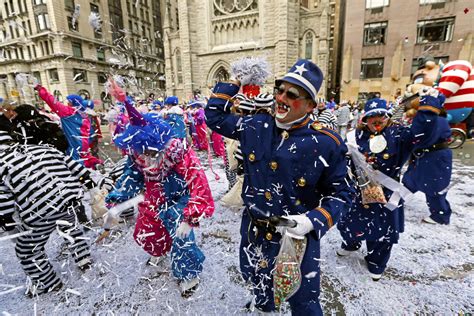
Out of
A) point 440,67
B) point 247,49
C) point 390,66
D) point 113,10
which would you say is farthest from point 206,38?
point 440,67

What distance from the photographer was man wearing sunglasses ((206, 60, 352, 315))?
1.57 meters

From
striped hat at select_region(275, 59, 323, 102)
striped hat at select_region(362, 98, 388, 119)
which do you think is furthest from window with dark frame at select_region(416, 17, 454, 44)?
striped hat at select_region(275, 59, 323, 102)

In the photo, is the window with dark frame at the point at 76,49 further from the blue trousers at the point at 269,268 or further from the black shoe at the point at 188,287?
the blue trousers at the point at 269,268

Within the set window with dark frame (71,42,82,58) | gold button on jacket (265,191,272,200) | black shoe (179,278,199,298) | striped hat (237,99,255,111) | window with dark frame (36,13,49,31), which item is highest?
window with dark frame (36,13,49,31)

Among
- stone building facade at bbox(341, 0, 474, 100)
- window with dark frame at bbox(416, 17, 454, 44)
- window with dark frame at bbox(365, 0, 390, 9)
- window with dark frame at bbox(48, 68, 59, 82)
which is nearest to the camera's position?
stone building facade at bbox(341, 0, 474, 100)

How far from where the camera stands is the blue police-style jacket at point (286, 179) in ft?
5.20

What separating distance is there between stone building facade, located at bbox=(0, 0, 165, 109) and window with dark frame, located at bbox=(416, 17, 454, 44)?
21238mm

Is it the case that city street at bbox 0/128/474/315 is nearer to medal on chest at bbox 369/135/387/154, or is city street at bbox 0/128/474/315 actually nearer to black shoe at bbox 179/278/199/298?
black shoe at bbox 179/278/199/298

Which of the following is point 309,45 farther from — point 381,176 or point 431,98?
point 381,176

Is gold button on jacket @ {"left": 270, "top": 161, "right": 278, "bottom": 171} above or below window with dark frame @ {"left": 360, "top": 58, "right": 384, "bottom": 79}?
below

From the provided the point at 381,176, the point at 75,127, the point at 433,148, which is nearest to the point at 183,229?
the point at 381,176

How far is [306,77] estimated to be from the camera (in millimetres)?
1556

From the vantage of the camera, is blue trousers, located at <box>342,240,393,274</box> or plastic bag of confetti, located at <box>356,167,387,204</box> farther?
blue trousers, located at <box>342,240,393,274</box>

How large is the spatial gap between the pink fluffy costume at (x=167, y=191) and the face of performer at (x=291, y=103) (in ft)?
3.65
